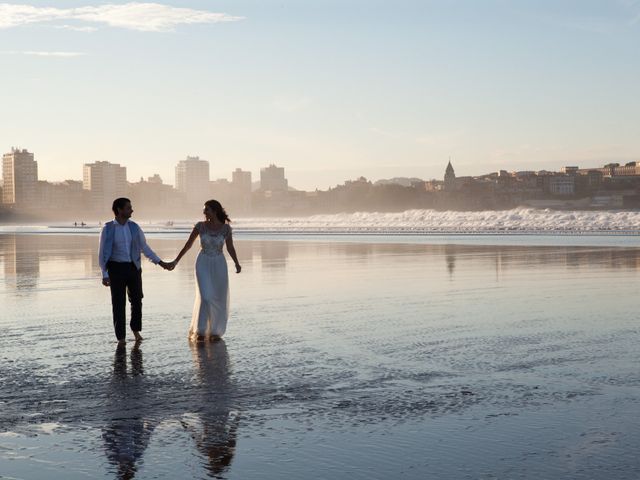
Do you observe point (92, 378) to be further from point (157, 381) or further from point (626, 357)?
point (626, 357)

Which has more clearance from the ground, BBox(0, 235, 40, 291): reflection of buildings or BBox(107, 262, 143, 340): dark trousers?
BBox(107, 262, 143, 340): dark trousers

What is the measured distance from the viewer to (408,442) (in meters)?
5.91

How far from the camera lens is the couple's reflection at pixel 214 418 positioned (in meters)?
5.61

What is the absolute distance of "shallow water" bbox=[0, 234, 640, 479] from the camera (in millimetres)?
5516

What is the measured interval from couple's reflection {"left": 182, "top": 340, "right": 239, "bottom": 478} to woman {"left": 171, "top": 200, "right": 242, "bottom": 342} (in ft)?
4.58

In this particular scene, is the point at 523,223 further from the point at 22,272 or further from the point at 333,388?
the point at 333,388

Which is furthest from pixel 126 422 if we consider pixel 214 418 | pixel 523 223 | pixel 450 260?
pixel 523 223

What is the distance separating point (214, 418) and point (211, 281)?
4743mm

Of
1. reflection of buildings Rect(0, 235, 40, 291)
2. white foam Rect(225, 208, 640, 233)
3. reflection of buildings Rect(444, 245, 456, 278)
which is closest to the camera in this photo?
reflection of buildings Rect(0, 235, 40, 291)

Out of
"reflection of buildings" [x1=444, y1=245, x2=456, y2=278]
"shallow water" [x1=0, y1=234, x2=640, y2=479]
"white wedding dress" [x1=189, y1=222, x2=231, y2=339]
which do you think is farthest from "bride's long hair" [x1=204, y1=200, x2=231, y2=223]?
"reflection of buildings" [x1=444, y1=245, x2=456, y2=278]

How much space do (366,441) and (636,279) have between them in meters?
14.0

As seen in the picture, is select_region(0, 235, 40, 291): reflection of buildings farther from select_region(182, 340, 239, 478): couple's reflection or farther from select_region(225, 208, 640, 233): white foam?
select_region(225, 208, 640, 233): white foam

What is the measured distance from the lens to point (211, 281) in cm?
1123

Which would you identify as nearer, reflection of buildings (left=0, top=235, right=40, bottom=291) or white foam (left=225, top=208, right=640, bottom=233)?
reflection of buildings (left=0, top=235, right=40, bottom=291)
